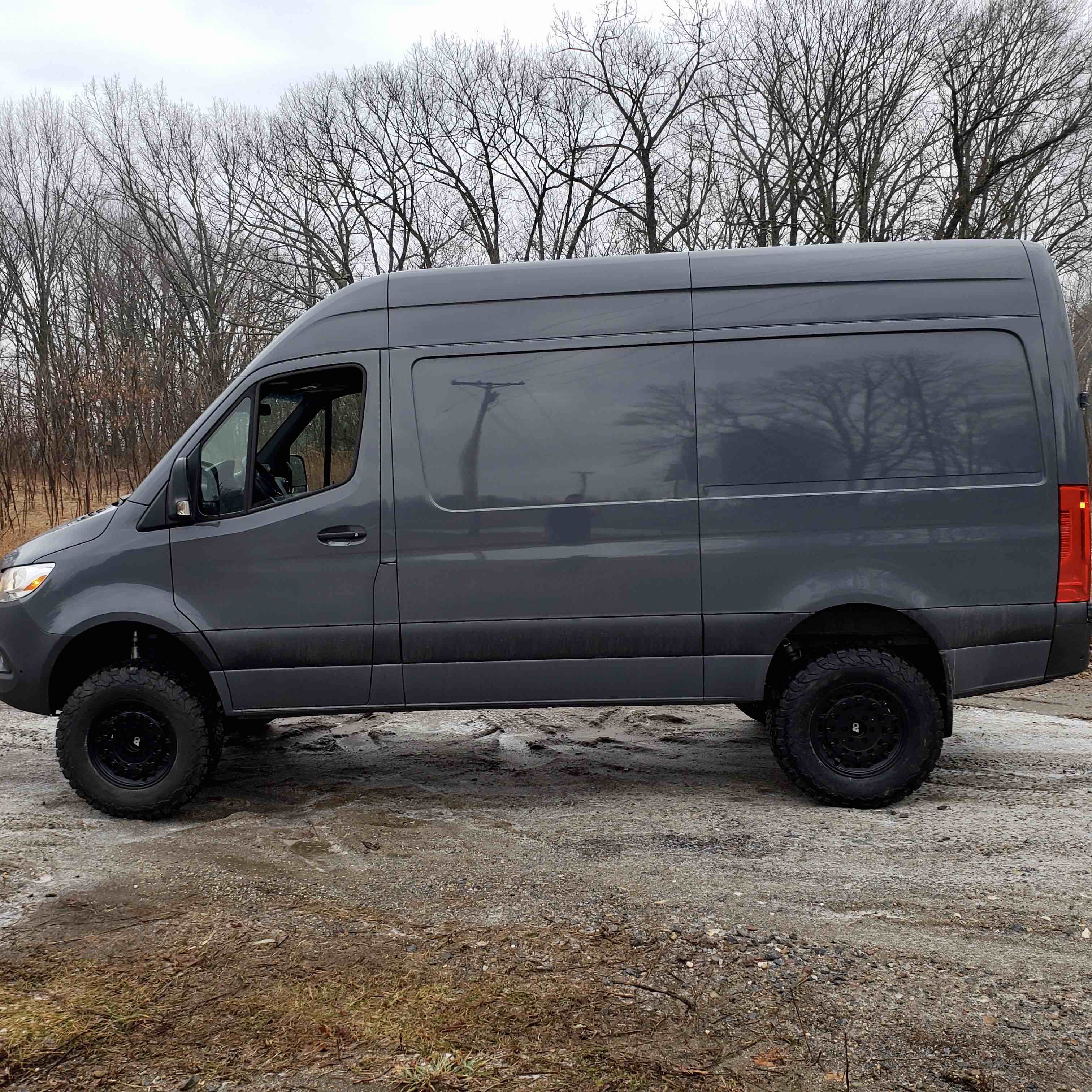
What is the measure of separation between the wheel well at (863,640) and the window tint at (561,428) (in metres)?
0.93

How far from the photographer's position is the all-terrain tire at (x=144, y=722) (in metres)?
4.78

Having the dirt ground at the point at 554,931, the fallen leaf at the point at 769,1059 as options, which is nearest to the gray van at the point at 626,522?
the dirt ground at the point at 554,931

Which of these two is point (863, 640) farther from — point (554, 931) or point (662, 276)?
point (554, 931)

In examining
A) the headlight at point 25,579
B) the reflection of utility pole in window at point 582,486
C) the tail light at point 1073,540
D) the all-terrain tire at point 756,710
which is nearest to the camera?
the tail light at point 1073,540

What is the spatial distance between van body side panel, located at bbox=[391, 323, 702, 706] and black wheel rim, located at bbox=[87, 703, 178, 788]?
1286mm

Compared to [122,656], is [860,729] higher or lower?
lower

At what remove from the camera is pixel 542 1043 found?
2670 mm

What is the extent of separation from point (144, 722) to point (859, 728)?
352 cm

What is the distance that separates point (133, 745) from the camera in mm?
4855

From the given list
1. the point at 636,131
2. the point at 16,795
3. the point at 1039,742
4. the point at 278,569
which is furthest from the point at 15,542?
the point at 636,131

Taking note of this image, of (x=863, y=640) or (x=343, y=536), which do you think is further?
(x=863, y=640)

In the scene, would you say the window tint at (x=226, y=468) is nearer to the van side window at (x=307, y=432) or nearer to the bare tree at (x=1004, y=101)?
the van side window at (x=307, y=432)

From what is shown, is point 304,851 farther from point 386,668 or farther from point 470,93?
point 470,93

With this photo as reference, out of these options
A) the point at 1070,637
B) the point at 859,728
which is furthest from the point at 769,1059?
the point at 1070,637
